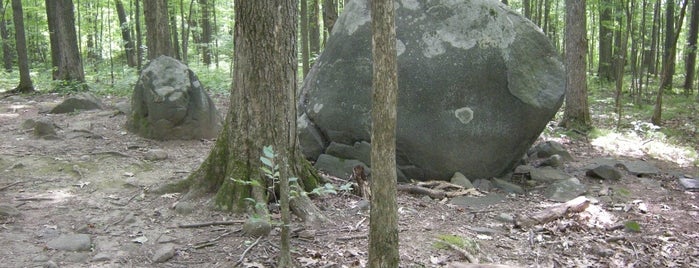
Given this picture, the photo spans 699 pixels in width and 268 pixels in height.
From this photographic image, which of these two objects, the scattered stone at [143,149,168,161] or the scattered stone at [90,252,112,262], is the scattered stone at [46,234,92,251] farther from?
the scattered stone at [143,149,168,161]

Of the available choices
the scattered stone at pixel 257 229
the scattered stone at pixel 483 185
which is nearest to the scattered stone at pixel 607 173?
the scattered stone at pixel 483 185

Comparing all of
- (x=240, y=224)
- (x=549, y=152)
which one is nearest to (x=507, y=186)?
(x=549, y=152)

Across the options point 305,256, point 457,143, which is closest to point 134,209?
point 305,256

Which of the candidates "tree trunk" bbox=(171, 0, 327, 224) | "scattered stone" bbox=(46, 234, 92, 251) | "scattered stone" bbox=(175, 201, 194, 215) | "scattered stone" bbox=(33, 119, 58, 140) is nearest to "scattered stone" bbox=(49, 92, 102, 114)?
Result: "scattered stone" bbox=(33, 119, 58, 140)

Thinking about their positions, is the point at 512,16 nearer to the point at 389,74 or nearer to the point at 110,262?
the point at 389,74

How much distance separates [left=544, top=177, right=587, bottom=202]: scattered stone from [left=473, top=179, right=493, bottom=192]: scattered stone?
0.77 metres

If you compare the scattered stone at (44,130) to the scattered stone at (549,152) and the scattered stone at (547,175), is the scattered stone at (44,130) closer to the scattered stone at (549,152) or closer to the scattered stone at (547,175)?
the scattered stone at (547,175)

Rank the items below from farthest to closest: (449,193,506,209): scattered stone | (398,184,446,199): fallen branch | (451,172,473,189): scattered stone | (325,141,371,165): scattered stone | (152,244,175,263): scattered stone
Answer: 1. (325,141,371,165): scattered stone
2. (451,172,473,189): scattered stone
3. (398,184,446,199): fallen branch
4. (449,193,506,209): scattered stone
5. (152,244,175,263): scattered stone

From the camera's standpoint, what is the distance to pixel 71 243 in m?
4.48

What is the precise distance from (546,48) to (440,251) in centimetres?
435

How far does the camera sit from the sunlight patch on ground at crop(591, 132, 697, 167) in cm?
955

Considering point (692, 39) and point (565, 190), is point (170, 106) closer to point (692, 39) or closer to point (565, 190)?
point (565, 190)

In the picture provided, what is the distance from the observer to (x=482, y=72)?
24.4 feet

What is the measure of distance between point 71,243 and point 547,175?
6413 mm
